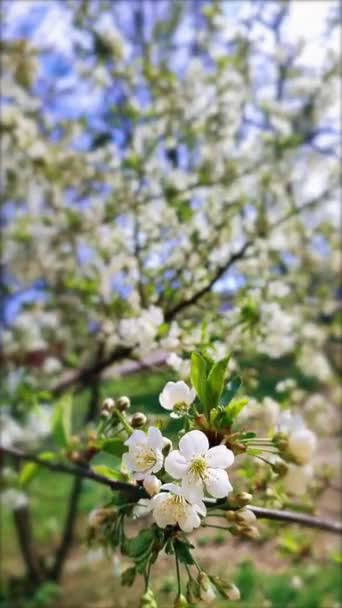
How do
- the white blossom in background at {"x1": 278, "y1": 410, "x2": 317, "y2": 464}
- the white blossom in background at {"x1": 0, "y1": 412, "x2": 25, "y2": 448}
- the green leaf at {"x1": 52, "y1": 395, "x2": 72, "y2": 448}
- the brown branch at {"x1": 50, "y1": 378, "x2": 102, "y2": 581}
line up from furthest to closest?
the brown branch at {"x1": 50, "y1": 378, "x2": 102, "y2": 581}
the white blossom in background at {"x1": 0, "y1": 412, "x2": 25, "y2": 448}
the green leaf at {"x1": 52, "y1": 395, "x2": 72, "y2": 448}
the white blossom in background at {"x1": 278, "y1": 410, "x2": 317, "y2": 464}

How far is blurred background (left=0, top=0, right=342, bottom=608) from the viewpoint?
1809 millimetres

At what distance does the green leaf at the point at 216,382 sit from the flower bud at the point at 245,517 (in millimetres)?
142

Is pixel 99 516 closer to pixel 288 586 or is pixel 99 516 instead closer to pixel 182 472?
pixel 182 472

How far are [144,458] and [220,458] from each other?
0.10 metres

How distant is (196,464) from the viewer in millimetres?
715

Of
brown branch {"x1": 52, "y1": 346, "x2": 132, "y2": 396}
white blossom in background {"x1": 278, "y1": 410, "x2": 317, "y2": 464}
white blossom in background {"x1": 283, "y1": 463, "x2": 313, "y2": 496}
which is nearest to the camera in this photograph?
white blossom in background {"x1": 278, "y1": 410, "x2": 317, "y2": 464}

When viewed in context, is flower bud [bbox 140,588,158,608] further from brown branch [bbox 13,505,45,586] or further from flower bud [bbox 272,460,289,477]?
brown branch [bbox 13,505,45,586]

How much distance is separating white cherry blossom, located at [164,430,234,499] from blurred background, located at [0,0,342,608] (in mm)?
525

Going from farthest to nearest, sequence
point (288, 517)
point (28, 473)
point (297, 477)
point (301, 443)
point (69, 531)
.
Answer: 1. point (69, 531)
2. point (28, 473)
3. point (288, 517)
4. point (297, 477)
5. point (301, 443)

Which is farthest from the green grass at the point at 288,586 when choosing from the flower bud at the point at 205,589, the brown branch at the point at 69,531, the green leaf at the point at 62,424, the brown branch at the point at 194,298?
the flower bud at the point at 205,589

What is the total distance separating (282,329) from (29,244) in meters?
2.78

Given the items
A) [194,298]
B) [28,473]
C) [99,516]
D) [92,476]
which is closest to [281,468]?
[99,516]

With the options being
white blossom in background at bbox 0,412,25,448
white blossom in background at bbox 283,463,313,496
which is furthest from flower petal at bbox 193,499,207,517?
white blossom in background at bbox 0,412,25,448

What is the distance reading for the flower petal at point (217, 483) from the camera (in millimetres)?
716
